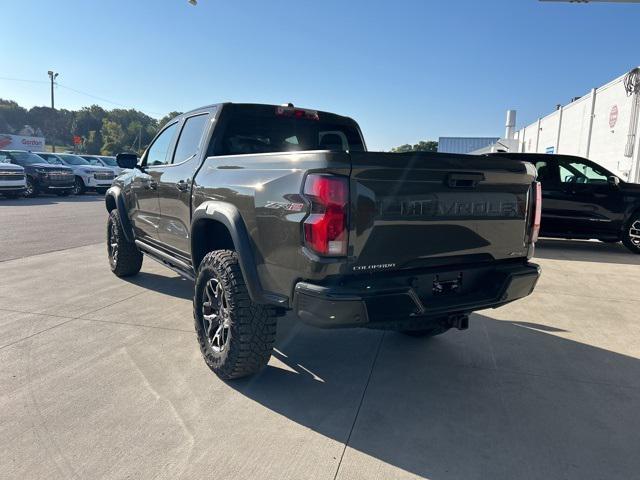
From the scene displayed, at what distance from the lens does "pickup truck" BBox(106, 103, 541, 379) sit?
2.43 metres

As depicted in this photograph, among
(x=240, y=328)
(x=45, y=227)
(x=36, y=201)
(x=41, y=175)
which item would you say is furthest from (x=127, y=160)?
(x=41, y=175)

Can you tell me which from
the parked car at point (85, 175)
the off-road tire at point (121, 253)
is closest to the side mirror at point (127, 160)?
the off-road tire at point (121, 253)

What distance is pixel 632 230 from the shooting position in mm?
8656

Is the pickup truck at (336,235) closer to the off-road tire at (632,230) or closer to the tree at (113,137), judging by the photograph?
the off-road tire at (632,230)

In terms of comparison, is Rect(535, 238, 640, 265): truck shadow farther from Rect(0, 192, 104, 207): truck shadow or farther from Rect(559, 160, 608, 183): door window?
Rect(0, 192, 104, 207): truck shadow

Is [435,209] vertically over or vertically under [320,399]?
over

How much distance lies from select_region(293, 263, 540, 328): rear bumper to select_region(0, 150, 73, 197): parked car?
18833mm

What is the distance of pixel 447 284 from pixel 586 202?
7381mm

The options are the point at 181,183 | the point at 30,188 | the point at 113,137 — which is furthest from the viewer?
the point at 113,137

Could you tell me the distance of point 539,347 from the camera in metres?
4.01

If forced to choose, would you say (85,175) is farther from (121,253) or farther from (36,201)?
Result: (121,253)

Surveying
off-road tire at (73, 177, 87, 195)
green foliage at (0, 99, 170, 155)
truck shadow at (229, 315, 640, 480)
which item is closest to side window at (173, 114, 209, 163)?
Answer: truck shadow at (229, 315, 640, 480)

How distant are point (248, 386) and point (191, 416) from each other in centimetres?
50

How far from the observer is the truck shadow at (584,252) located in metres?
8.15
